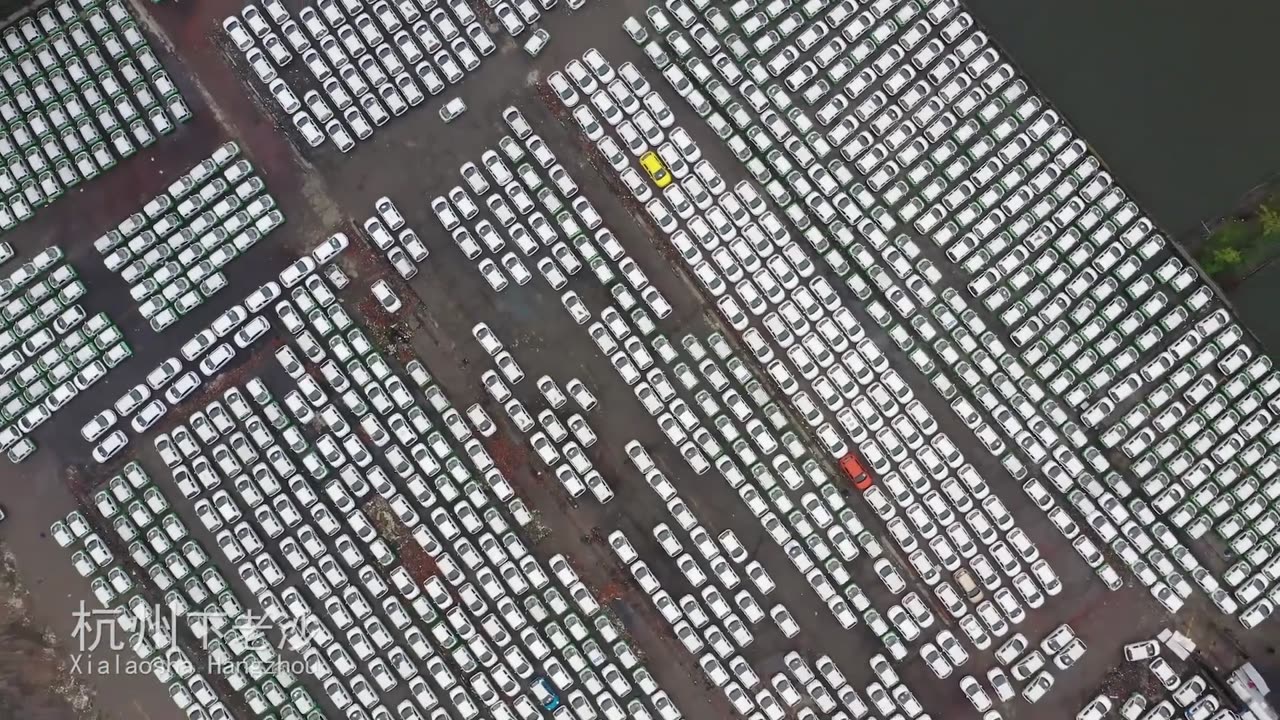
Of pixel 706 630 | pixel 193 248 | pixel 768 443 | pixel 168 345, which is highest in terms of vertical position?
pixel 193 248

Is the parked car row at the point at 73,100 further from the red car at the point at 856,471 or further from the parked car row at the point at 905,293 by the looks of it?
the red car at the point at 856,471

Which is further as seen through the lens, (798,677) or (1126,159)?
(1126,159)

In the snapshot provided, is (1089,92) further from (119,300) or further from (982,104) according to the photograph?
(119,300)

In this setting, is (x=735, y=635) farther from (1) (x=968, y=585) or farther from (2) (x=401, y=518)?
(2) (x=401, y=518)

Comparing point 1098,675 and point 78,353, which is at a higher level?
point 78,353

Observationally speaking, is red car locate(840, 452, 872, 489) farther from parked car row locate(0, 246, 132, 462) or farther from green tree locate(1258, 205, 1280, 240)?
parked car row locate(0, 246, 132, 462)

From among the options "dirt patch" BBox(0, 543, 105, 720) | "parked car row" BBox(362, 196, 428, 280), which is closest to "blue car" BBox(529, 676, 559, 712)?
"parked car row" BBox(362, 196, 428, 280)

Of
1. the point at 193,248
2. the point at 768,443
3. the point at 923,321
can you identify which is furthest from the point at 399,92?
the point at 923,321

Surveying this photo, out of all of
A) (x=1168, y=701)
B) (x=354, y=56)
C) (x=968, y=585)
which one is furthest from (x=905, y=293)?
(x=354, y=56)
